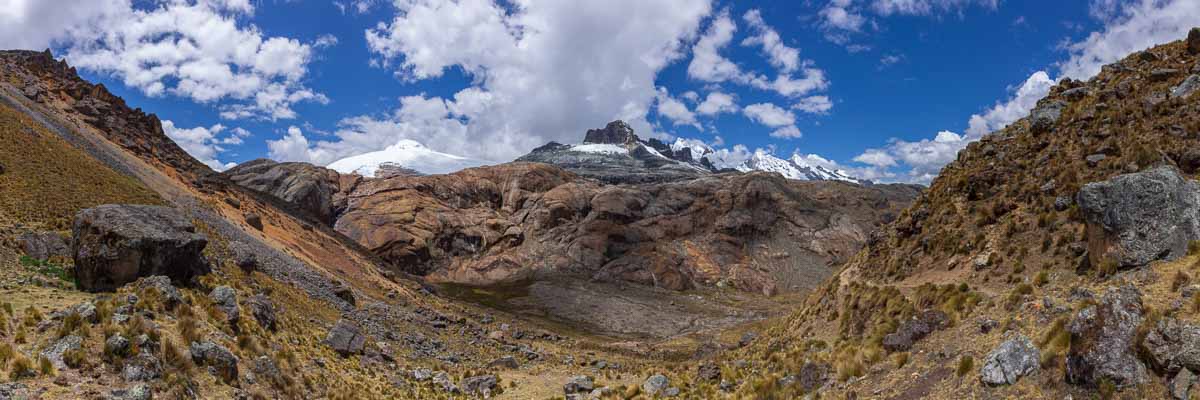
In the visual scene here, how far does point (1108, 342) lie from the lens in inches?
427

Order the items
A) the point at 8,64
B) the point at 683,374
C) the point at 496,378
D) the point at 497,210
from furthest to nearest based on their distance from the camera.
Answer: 1. the point at 497,210
2. the point at 8,64
3. the point at 496,378
4. the point at 683,374

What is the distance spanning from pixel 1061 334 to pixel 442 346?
121ft

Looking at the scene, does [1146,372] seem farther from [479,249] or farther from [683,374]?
[479,249]

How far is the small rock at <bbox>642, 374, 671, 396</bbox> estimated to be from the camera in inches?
1044

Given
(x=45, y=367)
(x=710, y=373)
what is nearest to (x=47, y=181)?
(x=45, y=367)

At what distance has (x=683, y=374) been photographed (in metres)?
29.3

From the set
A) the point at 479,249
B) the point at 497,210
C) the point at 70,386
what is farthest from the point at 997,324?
the point at 497,210

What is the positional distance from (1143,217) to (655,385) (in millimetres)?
18865

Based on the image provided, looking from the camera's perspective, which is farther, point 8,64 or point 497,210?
point 497,210

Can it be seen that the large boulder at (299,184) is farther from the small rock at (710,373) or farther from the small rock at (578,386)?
the small rock at (710,373)

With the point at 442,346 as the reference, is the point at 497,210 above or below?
above

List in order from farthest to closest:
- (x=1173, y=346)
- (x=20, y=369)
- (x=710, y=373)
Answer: (x=710, y=373) < (x=20, y=369) < (x=1173, y=346)

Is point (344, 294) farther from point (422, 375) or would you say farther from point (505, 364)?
point (422, 375)

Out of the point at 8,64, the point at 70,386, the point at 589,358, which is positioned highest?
the point at 8,64
